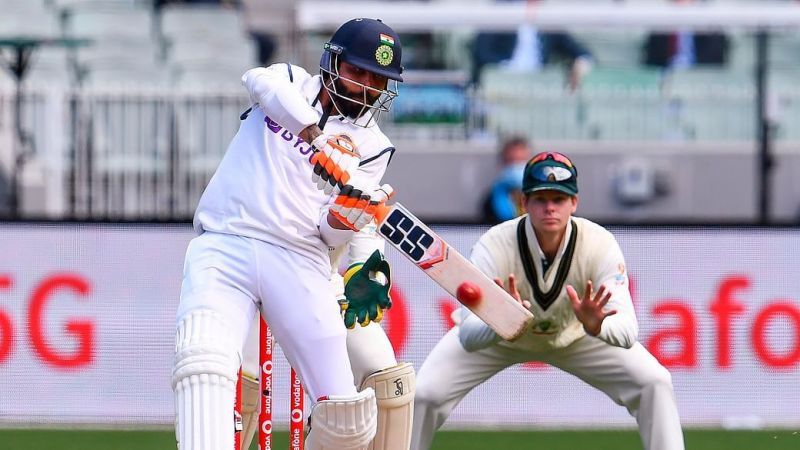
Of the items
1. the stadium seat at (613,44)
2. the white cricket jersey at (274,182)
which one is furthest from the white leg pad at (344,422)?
the stadium seat at (613,44)

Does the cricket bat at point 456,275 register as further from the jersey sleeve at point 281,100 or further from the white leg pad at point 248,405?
the white leg pad at point 248,405

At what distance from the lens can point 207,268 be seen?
5.10 m

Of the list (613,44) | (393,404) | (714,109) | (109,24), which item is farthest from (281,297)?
(109,24)

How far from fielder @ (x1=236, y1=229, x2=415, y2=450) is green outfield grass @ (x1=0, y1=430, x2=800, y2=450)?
2.05 m

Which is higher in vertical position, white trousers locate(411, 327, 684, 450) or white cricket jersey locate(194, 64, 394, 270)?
white cricket jersey locate(194, 64, 394, 270)

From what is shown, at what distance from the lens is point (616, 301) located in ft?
20.0

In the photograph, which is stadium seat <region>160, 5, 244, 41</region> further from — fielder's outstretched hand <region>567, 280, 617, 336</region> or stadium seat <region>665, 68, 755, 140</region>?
fielder's outstretched hand <region>567, 280, 617, 336</region>

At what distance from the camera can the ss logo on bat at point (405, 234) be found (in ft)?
17.4

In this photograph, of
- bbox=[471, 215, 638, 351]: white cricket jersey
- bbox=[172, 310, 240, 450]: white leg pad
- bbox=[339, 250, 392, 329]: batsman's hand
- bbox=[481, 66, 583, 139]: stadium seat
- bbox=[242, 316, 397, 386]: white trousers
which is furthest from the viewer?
bbox=[481, 66, 583, 139]: stadium seat

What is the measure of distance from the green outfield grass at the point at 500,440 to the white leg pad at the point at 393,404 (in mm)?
2041

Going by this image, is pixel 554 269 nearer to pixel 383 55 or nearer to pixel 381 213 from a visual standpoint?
pixel 381 213

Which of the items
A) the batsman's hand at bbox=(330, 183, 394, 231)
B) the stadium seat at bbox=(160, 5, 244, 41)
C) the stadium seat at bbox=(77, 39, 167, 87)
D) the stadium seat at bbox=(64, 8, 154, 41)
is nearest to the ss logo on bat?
the batsman's hand at bbox=(330, 183, 394, 231)

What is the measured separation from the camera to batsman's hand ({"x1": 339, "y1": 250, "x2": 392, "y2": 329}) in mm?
5590

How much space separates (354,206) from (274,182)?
0.30 metres
